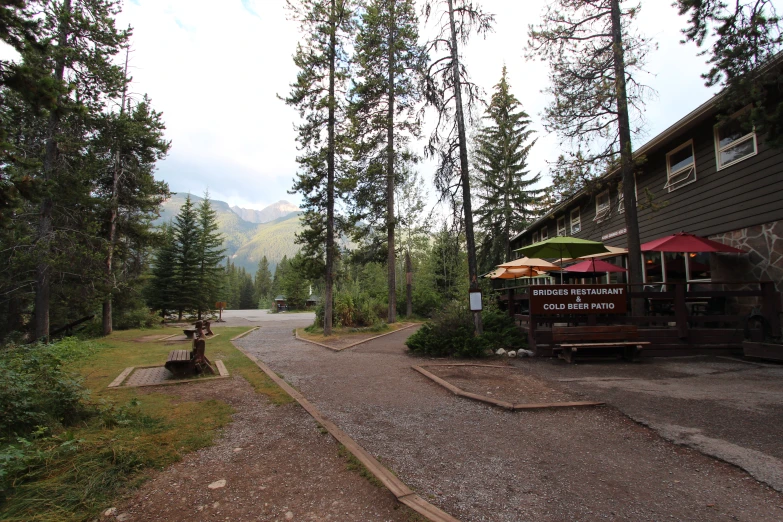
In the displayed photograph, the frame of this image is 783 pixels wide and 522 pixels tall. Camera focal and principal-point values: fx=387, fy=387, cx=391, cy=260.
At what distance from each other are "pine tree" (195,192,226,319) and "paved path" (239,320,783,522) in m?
26.2

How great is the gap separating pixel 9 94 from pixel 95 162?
2.98 metres

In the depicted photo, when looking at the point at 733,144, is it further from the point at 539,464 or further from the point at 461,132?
the point at 539,464

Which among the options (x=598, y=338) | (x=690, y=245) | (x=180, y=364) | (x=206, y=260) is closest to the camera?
(x=180, y=364)

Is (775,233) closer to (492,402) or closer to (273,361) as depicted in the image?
(492,402)

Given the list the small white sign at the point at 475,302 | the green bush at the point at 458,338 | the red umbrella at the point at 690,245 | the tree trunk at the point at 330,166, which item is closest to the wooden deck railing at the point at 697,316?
the green bush at the point at 458,338

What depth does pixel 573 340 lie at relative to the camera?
27.7 feet

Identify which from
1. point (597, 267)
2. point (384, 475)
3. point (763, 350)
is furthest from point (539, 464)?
point (597, 267)

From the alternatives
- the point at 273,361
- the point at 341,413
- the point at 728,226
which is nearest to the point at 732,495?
the point at 341,413

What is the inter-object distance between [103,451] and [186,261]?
2826 cm

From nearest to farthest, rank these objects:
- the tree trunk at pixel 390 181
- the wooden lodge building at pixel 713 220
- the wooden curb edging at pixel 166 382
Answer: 1. the wooden curb edging at pixel 166 382
2. the wooden lodge building at pixel 713 220
3. the tree trunk at pixel 390 181

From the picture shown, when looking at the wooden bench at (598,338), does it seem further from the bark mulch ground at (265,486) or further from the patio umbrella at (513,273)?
the patio umbrella at (513,273)

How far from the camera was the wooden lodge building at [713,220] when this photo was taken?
8766 mm

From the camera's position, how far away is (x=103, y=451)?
3.48 m

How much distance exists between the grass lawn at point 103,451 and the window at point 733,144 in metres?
11.9
